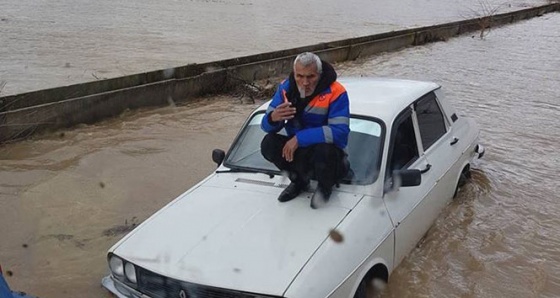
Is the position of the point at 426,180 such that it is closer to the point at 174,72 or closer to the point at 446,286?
the point at 446,286

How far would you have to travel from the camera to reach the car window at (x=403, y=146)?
4359mm

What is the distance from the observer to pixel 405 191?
4.28 meters

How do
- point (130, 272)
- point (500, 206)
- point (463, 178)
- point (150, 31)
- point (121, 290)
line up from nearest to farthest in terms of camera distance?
point (130, 272), point (121, 290), point (463, 178), point (500, 206), point (150, 31)

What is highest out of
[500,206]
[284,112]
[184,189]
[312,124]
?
[284,112]

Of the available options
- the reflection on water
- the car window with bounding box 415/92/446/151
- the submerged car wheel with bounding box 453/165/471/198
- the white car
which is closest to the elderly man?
the white car

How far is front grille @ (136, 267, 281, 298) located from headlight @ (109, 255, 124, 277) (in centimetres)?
17

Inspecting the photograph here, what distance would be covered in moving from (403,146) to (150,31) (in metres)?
16.3

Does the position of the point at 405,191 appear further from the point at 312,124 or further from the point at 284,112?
the point at 284,112

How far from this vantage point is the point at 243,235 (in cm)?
351

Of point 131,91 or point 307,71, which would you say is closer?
point 307,71

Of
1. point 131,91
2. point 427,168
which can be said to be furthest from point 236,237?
point 131,91

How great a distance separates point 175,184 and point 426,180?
3.34 m

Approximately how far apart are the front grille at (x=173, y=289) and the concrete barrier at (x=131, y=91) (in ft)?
18.3

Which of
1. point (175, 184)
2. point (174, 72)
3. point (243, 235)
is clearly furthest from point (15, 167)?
point (243, 235)
